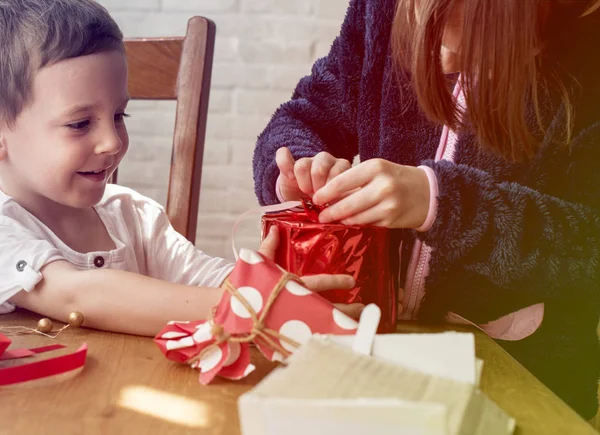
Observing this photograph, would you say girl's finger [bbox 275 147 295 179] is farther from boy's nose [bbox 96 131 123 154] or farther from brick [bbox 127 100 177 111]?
brick [bbox 127 100 177 111]

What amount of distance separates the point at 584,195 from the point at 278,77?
1117 mm

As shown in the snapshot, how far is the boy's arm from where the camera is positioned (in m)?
0.51

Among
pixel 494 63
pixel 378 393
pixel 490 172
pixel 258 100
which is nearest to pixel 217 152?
pixel 258 100

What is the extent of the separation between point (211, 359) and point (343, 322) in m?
0.09

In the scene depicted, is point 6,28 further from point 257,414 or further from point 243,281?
point 257,414

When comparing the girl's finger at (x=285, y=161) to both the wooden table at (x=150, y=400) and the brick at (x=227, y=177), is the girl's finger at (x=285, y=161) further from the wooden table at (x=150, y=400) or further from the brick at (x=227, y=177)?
the brick at (x=227, y=177)

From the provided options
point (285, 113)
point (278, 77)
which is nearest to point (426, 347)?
point (285, 113)

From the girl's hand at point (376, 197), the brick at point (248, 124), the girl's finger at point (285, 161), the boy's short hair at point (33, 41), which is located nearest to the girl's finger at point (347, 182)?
Result: the girl's hand at point (376, 197)

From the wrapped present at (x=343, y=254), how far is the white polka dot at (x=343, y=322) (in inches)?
2.9

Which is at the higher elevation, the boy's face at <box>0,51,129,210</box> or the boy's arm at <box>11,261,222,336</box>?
the boy's face at <box>0,51,129,210</box>

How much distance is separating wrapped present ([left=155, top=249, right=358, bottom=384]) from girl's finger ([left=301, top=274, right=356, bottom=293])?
0.13 ft

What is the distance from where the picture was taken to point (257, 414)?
0.27m

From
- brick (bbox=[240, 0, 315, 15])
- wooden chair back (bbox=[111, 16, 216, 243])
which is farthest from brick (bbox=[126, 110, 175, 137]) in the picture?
wooden chair back (bbox=[111, 16, 216, 243])

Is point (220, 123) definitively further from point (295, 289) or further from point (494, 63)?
point (295, 289)
